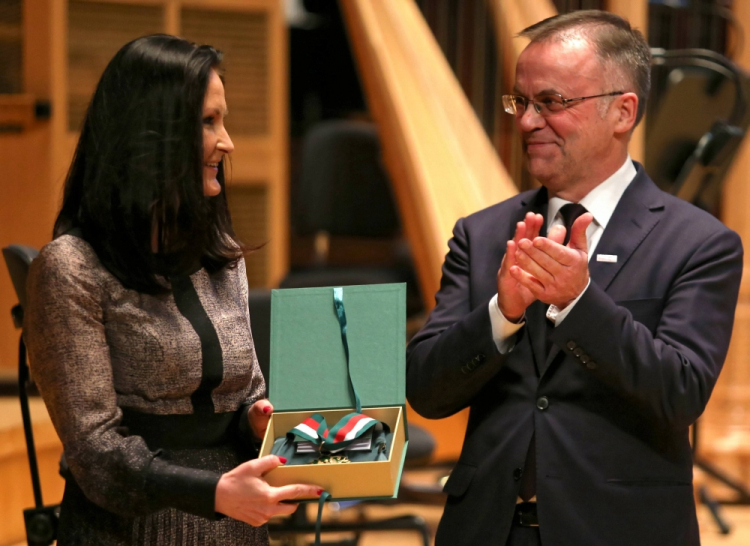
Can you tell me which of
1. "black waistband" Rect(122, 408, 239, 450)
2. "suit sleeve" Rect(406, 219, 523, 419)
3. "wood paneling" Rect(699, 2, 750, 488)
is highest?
"suit sleeve" Rect(406, 219, 523, 419)

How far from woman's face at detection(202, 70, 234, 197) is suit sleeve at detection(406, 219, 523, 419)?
0.44 m

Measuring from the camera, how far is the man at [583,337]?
1458 mm

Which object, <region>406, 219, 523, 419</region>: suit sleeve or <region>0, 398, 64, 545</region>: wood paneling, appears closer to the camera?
<region>406, 219, 523, 419</region>: suit sleeve

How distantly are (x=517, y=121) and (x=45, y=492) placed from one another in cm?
196

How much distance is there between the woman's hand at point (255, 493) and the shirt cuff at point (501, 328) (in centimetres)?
38

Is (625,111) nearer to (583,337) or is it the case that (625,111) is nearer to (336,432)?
(583,337)

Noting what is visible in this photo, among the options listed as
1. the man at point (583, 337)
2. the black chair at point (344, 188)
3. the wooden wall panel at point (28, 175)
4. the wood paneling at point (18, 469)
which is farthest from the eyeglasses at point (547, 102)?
the black chair at point (344, 188)

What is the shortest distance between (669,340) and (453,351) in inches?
13.1

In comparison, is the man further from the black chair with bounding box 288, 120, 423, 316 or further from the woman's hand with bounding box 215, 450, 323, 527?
the black chair with bounding box 288, 120, 423, 316

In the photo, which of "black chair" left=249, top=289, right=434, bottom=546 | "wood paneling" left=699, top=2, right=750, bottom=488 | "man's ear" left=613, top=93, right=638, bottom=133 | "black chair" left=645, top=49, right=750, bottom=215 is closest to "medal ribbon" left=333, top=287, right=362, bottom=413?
"man's ear" left=613, top=93, right=638, bottom=133

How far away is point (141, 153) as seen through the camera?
1453 mm

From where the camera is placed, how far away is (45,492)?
2914mm

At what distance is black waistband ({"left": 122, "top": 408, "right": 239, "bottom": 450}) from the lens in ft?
4.85

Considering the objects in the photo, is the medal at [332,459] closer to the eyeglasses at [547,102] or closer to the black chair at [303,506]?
the eyeglasses at [547,102]
